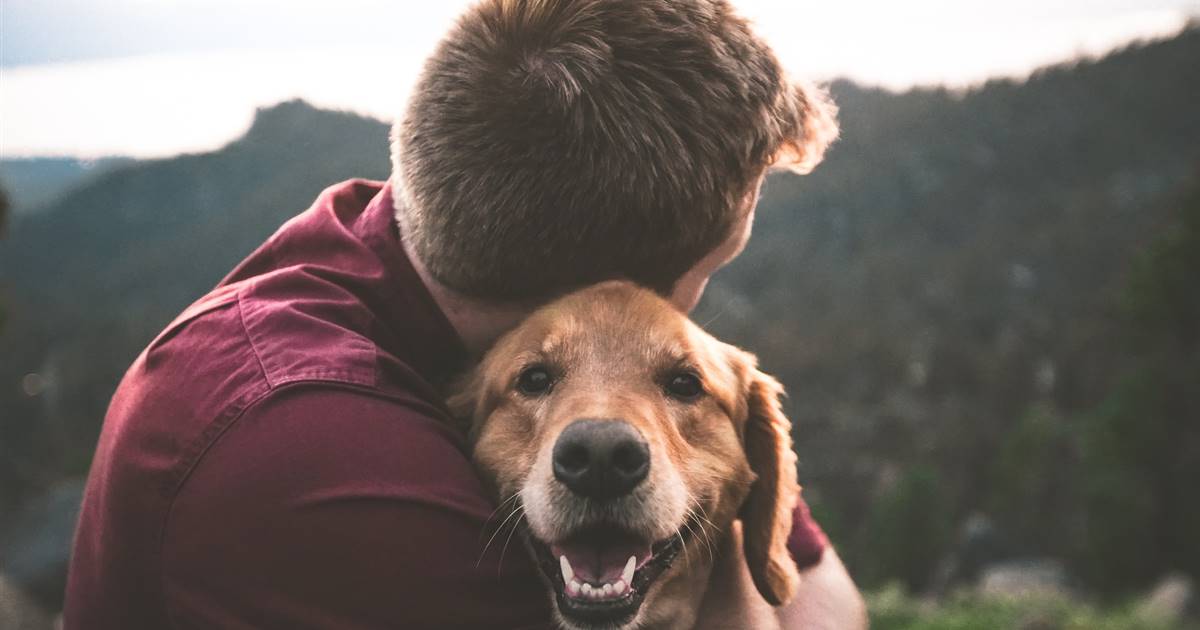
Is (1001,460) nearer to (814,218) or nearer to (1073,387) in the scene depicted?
(1073,387)

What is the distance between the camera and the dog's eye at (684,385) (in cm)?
316

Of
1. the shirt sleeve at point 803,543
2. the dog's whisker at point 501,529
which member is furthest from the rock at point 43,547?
the dog's whisker at point 501,529

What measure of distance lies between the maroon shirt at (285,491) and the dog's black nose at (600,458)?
0.25 meters

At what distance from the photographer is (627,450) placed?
2676mm

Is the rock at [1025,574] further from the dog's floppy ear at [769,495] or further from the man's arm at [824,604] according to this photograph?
the dog's floppy ear at [769,495]

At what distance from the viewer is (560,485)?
8.89 ft

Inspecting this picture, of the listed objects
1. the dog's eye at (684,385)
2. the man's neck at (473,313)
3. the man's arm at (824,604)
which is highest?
the man's neck at (473,313)

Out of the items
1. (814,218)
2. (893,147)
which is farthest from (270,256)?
(893,147)

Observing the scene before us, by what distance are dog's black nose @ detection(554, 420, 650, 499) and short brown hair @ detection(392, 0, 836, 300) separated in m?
0.61

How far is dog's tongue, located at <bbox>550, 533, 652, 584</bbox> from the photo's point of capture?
109 inches

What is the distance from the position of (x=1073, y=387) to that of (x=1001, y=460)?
1959cm

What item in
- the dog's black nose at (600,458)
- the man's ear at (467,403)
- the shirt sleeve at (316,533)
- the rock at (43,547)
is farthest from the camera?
the rock at (43,547)

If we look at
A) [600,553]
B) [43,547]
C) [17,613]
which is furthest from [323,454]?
[43,547]

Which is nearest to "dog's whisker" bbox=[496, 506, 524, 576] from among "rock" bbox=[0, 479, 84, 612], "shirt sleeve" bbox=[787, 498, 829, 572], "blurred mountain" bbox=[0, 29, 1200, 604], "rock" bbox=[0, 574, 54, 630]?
"shirt sleeve" bbox=[787, 498, 829, 572]
